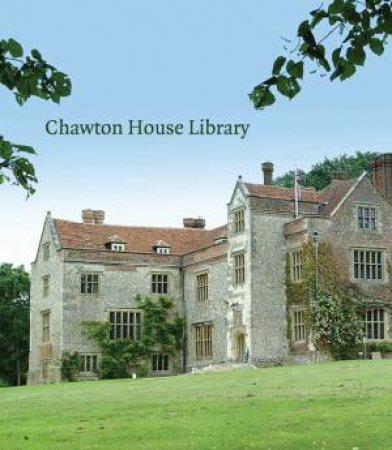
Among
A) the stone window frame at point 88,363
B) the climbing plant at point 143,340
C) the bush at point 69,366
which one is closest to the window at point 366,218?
the climbing plant at point 143,340

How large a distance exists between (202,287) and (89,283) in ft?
18.0

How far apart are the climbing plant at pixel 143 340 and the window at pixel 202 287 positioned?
1.76 m

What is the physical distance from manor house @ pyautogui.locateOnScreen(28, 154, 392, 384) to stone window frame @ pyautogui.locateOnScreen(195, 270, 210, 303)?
0.08m

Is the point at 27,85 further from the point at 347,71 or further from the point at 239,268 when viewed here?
the point at 239,268

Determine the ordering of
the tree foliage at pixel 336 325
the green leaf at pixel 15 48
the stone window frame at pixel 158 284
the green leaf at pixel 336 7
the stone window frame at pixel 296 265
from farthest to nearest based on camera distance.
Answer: the stone window frame at pixel 158 284 < the stone window frame at pixel 296 265 < the tree foliage at pixel 336 325 < the green leaf at pixel 15 48 < the green leaf at pixel 336 7

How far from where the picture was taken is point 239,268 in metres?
40.2

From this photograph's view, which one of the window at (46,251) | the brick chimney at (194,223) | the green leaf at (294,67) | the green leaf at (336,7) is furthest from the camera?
the brick chimney at (194,223)

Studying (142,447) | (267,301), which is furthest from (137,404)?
(267,301)

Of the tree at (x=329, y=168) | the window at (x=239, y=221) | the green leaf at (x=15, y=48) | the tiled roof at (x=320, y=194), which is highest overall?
the tree at (x=329, y=168)

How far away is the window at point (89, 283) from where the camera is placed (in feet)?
144

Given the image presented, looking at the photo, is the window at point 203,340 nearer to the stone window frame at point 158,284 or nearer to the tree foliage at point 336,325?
the stone window frame at point 158,284

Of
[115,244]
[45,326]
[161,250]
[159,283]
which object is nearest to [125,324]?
[159,283]

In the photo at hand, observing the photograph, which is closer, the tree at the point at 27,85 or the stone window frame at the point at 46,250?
the tree at the point at 27,85

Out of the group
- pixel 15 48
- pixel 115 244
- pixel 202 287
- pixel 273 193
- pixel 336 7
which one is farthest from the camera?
pixel 115 244
